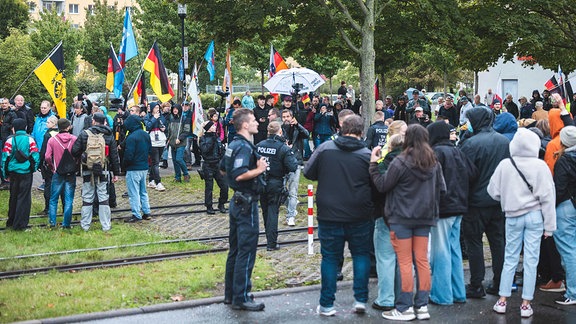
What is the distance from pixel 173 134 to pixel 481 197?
40.6ft

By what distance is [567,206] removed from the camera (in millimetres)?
9094

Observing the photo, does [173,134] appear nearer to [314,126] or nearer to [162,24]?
[314,126]

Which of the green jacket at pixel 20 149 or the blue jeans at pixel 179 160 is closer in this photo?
the green jacket at pixel 20 149

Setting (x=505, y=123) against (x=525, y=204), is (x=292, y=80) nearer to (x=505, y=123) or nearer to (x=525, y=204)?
(x=505, y=123)

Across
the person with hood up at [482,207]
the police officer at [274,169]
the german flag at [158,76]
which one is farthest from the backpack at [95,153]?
the person with hood up at [482,207]

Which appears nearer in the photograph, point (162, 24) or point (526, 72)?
point (162, 24)

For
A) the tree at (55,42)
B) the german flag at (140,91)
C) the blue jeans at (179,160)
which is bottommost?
the blue jeans at (179,160)

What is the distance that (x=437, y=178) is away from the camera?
8383mm

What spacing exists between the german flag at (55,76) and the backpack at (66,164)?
312cm

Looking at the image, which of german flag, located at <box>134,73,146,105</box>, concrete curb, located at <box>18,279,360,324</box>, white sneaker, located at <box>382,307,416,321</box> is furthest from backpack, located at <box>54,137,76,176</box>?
white sneaker, located at <box>382,307,416,321</box>

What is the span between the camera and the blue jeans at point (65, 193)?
45.9 ft

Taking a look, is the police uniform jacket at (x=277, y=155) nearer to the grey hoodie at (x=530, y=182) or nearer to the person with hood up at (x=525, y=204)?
the person with hood up at (x=525, y=204)

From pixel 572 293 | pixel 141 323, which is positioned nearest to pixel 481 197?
pixel 572 293

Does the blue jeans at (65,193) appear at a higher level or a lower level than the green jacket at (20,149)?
lower
